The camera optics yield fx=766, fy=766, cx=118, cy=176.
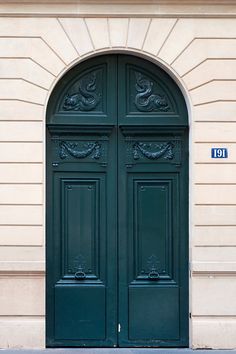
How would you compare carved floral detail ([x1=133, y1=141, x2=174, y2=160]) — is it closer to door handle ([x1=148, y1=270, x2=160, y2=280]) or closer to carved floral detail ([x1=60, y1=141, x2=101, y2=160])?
carved floral detail ([x1=60, y1=141, x2=101, y2=160])

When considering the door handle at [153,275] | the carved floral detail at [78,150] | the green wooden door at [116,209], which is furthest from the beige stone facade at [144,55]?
the door handle at [153,275]

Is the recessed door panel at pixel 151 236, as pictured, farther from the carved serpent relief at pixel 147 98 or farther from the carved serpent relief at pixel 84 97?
the carved serpent relief at pixel 84 97

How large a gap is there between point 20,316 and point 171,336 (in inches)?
82.5

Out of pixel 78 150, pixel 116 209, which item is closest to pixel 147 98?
pixel 78 150

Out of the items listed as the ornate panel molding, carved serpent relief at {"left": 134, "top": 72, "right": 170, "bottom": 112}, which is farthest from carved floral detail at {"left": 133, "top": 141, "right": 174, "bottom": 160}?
carved serpent relief at {"left": 134, "top": 72, "right": 170, "bottom": 112}

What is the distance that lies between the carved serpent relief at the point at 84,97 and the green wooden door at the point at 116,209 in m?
0.01

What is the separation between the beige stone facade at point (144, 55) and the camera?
10.3 metres

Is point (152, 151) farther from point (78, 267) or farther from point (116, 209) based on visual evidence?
point (78, 267)

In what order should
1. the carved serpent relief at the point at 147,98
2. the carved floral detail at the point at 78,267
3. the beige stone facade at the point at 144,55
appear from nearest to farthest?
the beige stone facade at the point at 144,55 < the carved floral detail at the point at 78,267 < the carved serpent relief at the point at 147,98

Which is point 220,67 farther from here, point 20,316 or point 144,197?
point 20,316

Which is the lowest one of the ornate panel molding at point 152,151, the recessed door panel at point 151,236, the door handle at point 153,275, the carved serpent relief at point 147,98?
the door handle at point 153,275

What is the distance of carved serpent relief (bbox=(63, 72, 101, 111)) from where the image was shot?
10617 millimetres

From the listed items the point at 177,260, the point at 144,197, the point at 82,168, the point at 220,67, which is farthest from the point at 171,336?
the point at 220,67

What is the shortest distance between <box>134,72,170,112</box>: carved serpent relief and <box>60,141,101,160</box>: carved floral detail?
82 centimetres
